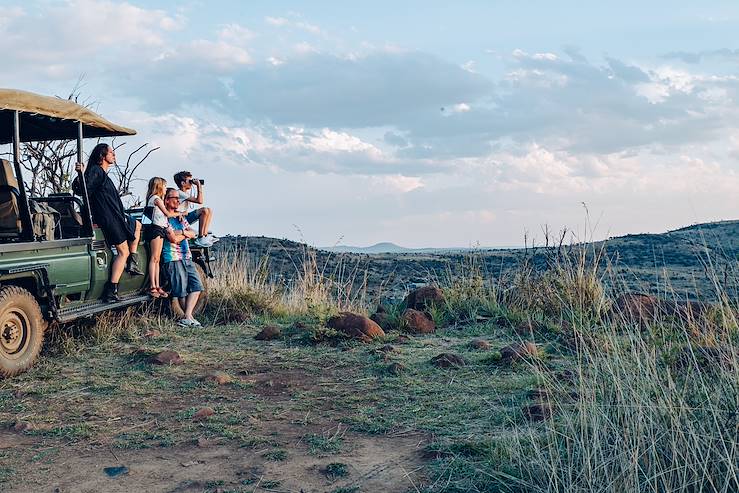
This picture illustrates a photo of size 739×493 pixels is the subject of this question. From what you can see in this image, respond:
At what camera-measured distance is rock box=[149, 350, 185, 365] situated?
751 centimetres

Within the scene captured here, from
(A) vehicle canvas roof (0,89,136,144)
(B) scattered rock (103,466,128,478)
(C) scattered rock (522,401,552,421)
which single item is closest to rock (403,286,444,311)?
(A) vehicle canvas roof (0,89,136,144)

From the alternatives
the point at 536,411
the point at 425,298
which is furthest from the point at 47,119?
the point at 536,411

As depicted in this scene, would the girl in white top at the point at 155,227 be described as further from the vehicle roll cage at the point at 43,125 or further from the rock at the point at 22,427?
the rock at the point at 22,427

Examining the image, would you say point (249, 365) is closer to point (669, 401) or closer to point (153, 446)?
point (153, 446)

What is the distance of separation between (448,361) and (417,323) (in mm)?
2382

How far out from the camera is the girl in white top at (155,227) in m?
9.62

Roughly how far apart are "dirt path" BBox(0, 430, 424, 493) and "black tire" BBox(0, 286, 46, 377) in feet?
7.63

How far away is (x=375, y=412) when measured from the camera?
5652 mm

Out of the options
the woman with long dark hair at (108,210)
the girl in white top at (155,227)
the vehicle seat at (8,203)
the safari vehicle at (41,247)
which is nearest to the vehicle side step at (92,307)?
the safari vehicle at (41,247)

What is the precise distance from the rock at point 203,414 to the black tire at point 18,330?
2.46m

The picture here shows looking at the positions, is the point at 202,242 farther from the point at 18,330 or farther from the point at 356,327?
the point at 18,330

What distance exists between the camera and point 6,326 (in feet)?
23.2

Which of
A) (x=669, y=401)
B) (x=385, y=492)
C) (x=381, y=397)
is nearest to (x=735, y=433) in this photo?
(x=669, y=401)

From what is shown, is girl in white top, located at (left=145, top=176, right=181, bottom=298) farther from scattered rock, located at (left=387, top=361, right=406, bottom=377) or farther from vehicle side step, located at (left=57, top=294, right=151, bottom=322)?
scattered rock, located at (left=387, top=361, right=406, bottom=377)
